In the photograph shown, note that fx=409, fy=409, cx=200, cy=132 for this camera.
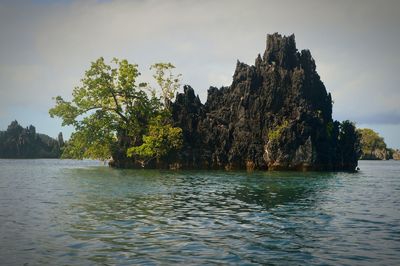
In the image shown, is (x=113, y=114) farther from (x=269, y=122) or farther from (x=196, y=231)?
(x=196, y=231)

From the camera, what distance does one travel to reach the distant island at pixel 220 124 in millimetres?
94375

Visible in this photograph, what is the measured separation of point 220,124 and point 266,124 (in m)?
12.1

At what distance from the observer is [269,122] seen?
321ft

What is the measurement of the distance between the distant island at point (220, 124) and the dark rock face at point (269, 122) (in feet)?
0.77

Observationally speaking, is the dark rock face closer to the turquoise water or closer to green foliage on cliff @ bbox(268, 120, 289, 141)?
green foliage on cliff @ bbox(268, 120, 289, 141)

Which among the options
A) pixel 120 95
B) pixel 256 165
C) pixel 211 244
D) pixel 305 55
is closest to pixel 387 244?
pixel 211 244

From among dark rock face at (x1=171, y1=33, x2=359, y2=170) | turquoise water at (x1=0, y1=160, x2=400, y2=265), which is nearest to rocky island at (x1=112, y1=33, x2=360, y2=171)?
dark rock face at (x1=171, y1=33, x2=359, y2=170)

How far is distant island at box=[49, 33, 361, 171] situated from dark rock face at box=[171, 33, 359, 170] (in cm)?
24

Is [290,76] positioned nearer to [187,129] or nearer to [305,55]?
[305,55]

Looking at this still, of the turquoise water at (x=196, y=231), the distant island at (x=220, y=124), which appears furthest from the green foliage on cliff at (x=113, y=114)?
the turquoise water at (x=196, y=231)

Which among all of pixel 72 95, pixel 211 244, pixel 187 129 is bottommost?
pixel 211 244

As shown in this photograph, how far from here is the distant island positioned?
9438 centimetres

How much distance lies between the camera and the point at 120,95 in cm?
9819

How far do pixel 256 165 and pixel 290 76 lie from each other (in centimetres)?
2639
